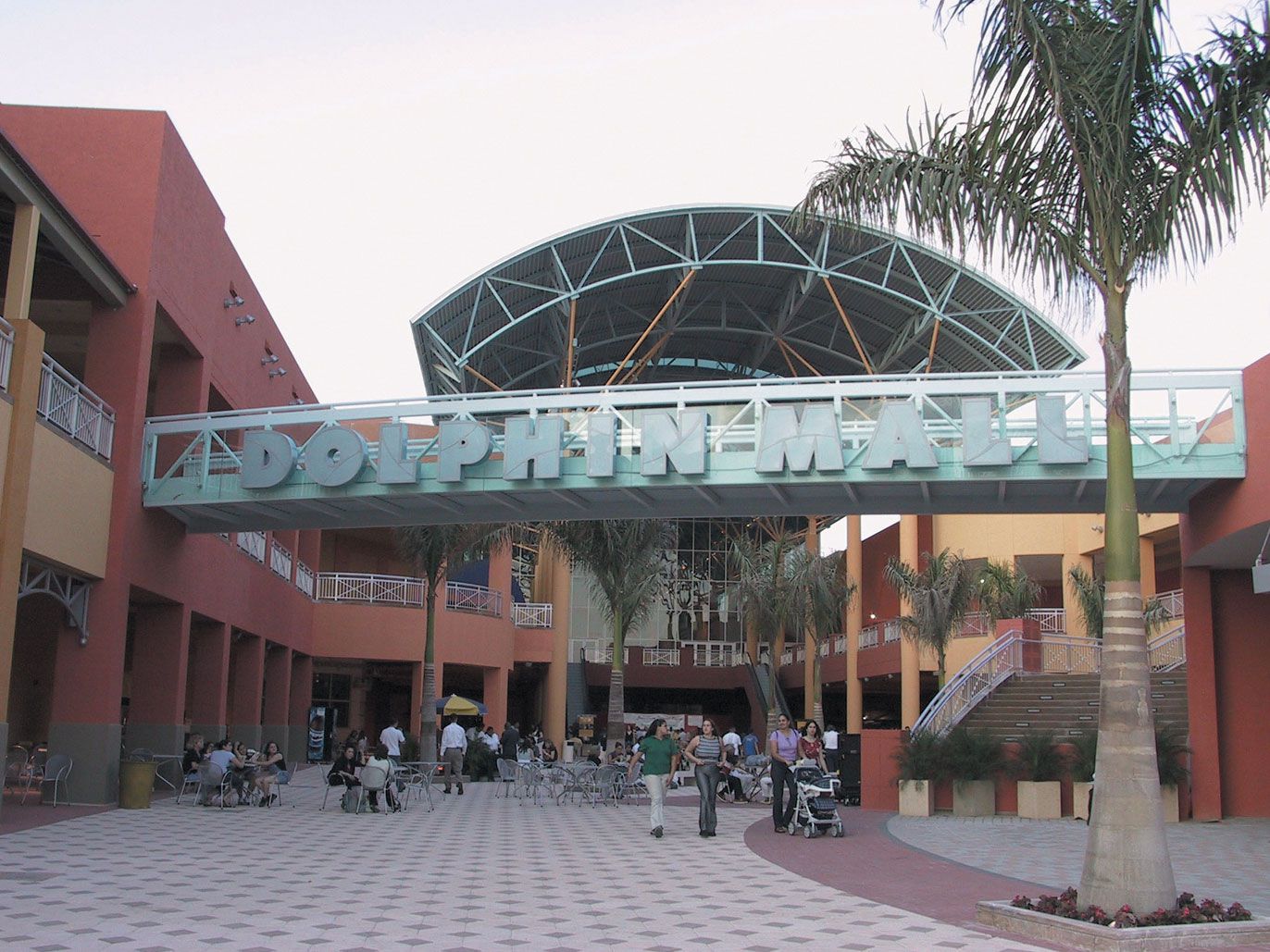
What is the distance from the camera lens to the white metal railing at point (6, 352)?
15219 mm

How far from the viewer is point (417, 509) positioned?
818 inches

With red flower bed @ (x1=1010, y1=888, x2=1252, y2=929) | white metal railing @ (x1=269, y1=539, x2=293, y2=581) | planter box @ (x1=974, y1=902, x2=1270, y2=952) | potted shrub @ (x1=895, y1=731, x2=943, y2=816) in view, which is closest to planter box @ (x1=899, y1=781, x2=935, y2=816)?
potted shrub @ (x1=895, y1=731, x2=943, y2=816)

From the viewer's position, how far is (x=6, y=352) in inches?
605

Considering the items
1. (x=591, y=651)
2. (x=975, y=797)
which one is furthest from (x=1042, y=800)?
(x=591, y=651)

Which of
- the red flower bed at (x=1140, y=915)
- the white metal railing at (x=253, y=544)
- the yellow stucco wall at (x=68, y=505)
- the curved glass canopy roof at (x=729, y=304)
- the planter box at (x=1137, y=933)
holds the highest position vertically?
the curved glass canopy roof at (x=729, y=304)

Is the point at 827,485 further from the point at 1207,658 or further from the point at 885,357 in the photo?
the point at 885,357

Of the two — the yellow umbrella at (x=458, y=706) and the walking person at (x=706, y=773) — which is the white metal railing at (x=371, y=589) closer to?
the yellow umbrella at (x=458, y=706)

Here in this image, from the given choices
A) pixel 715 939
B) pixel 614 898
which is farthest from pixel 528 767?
pixel 715 939

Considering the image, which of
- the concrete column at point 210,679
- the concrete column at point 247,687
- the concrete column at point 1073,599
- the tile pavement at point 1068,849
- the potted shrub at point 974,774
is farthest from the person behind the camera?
the concrete column at point 1073,599

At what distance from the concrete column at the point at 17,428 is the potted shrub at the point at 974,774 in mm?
13729

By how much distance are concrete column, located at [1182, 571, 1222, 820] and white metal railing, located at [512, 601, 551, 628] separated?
25866 mm

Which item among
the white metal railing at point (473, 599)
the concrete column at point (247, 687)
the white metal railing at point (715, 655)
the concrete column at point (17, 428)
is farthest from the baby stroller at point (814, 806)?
the white metal railing at point (715, 655)

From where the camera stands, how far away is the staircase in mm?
22566

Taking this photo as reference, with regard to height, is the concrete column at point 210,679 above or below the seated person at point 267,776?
above
